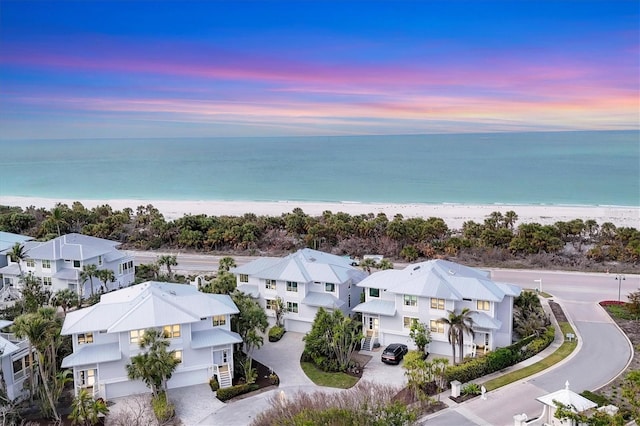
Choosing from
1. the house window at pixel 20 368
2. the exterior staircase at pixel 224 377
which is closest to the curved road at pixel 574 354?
the exterior staircase at pixel 224 377

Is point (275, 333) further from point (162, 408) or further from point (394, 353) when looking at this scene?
point (162, 408)

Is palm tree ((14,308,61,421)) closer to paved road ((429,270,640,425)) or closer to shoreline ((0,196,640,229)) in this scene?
paved road ((429,270,640,425))

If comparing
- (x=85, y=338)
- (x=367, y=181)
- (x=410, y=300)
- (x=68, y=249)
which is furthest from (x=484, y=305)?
(x=367, y=181)

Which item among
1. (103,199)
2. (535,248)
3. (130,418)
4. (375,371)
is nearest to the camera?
(130,418)

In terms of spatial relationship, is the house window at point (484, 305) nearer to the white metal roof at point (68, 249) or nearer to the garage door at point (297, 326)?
the garage door at point (297, 326)

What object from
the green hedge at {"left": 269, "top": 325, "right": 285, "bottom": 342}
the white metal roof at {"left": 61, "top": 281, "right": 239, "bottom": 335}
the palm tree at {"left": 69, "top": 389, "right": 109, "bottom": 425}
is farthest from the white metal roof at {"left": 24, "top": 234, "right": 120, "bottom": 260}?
the palm tree at {"left": 69, "top": 389, "right": 109, "bottom": 425}

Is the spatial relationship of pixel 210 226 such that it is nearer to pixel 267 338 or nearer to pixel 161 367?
pixel 267 338

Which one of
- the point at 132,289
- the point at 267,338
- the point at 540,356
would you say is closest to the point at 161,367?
the point at 132,289
